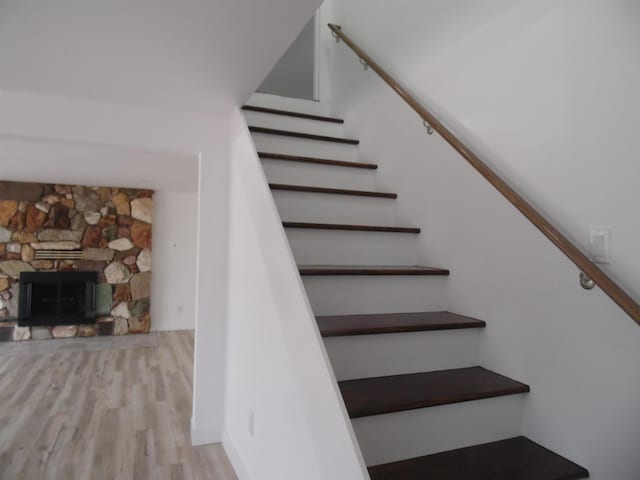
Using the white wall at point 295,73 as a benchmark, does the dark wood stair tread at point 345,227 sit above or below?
below

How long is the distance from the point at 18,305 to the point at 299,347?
19.2 feet

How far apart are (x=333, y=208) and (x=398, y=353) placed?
100 cm

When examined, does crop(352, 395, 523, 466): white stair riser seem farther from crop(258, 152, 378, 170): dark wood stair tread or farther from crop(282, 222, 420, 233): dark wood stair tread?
crop(258, 152, 378, 170): dark wood stair tread

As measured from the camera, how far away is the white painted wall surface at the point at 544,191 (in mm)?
1286

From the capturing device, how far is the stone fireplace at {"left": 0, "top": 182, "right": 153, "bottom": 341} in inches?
223

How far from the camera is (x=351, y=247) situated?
7.20 feet

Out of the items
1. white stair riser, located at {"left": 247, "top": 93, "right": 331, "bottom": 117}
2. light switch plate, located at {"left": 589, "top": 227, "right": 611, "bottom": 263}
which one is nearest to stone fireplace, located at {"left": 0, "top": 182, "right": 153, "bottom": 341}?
white stair riser, located at {"left": 247, "top": 93, "right": 331, "bottom": 117}

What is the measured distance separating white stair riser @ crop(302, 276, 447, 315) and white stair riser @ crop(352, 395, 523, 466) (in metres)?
0.56

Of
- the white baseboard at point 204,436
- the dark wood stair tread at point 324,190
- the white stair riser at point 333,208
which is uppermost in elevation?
the dark wood stair tread at point 324,190

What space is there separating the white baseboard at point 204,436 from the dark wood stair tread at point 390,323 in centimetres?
149

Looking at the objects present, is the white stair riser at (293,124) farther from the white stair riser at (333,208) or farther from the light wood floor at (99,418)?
the light wood floor at (99,418)

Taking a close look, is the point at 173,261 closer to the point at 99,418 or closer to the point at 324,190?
the point at 99,418

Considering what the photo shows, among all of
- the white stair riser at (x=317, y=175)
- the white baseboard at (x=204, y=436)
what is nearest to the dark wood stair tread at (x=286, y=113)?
the white stair riser at (x=317, y=175)

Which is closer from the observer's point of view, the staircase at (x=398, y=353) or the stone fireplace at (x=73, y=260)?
the staircase at (x=398, y=353)
